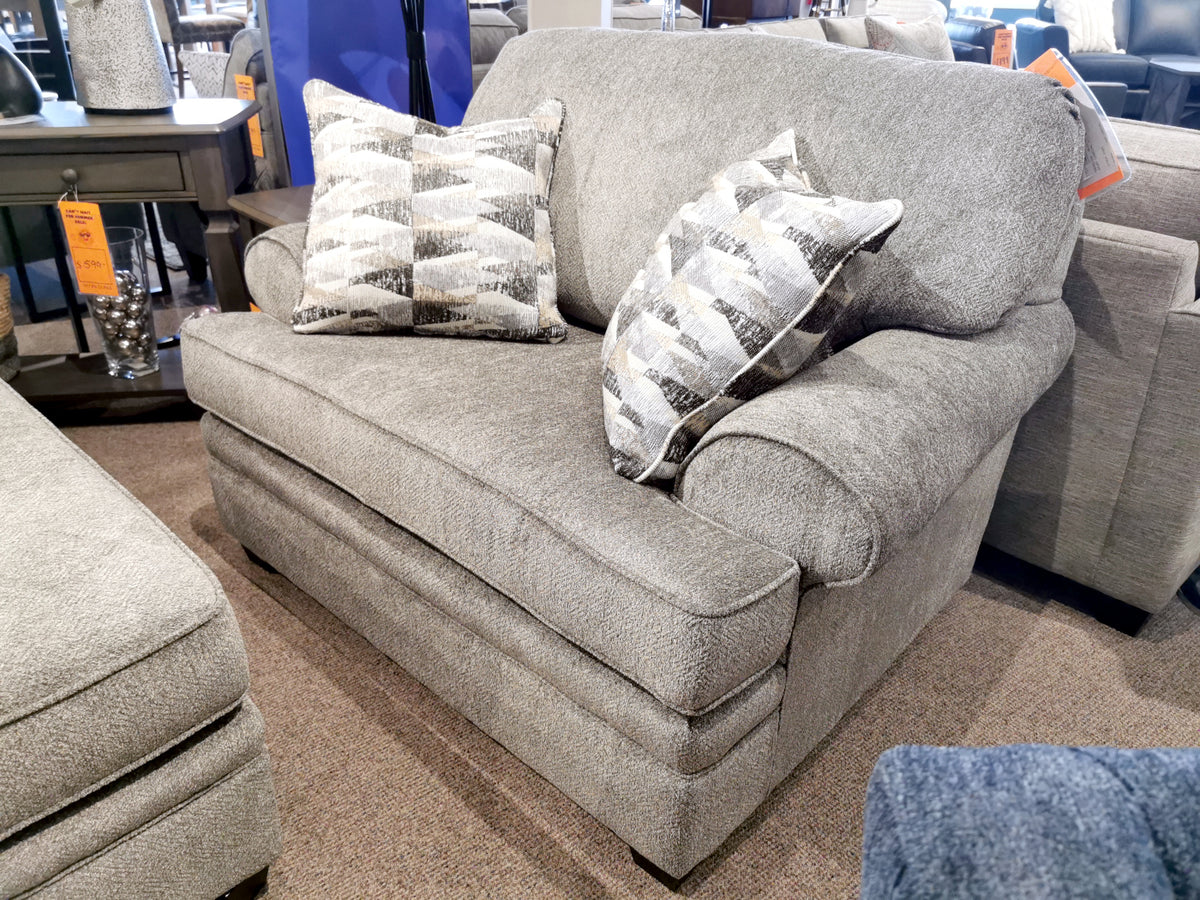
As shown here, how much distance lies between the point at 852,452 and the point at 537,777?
670mm

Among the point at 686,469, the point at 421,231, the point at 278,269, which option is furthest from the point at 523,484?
the point at 278,269

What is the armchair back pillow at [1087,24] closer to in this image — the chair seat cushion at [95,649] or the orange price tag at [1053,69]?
the orange price tag at [1053,69]

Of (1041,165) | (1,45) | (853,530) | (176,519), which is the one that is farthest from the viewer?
(1,45)

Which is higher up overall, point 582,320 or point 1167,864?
point 1167,864

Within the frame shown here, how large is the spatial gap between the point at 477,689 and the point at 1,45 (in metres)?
1.84

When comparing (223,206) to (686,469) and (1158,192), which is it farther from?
(1158,192)

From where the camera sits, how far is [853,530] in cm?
92

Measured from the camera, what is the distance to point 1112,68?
534cm

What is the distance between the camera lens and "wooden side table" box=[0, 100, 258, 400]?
194 cm

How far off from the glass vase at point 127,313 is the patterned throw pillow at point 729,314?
1514 mm

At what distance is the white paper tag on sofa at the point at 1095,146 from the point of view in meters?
1.22

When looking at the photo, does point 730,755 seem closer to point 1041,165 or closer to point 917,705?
point 917,705

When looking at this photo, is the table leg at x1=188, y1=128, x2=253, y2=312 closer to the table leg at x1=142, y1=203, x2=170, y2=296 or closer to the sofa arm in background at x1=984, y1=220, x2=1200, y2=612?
the table leg at x1=142, y1=203, x2=170, y2=296

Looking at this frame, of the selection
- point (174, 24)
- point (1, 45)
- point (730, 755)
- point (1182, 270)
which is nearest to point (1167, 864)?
point (730, 755)
